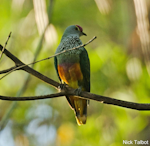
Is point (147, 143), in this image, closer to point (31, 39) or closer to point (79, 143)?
point (79, 143)

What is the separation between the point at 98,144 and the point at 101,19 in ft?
18.8

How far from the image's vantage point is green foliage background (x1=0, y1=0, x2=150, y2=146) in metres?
5.47

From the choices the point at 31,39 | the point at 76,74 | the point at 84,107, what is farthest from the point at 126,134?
the point at 31,39

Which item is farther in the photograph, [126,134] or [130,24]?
[130,24]

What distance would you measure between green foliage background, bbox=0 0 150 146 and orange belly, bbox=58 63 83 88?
3.30 ft

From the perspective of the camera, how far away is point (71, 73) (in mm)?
4031

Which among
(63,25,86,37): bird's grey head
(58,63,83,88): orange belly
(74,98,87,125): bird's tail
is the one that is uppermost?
(63,25,86,37): bird's grey head

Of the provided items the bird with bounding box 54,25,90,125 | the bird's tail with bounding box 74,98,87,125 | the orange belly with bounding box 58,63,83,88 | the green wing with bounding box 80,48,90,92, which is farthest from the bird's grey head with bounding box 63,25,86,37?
the bird's tail with bounding box 74,98,87,125

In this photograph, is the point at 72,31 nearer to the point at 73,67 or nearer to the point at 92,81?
the point at 73,67

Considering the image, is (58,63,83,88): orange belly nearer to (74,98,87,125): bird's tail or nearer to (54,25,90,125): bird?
(54,25,90,125): bird

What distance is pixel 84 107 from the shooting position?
4.50 meters

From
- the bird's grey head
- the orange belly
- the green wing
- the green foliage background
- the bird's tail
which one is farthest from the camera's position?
the green foliage background

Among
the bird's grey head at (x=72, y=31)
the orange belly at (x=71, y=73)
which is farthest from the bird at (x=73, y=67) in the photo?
the bird's grey head at (x=72, y=31)

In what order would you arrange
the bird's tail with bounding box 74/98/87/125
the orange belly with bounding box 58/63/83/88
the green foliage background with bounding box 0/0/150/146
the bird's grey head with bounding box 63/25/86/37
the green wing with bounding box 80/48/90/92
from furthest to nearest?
1. the green foliage background with bounding box 0/0/150/146
2. the bird's grey head with bounding box 63/25/86/37
3. the bird's tail with bounding box 74/98/87/125
4. the green wing with bounding box 80/48/90/92
5. the orange belly with bounding box 58/63/83/88
